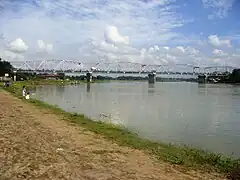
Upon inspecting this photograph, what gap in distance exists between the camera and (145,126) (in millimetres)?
23875

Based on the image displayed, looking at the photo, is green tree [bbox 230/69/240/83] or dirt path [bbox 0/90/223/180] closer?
dirt path [bbox 0/90/223/180]

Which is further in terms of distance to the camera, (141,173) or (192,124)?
(192,124)

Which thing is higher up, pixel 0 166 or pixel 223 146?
pixel 0 166

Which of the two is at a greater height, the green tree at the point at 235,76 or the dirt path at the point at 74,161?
the green tree at the point at 235,76

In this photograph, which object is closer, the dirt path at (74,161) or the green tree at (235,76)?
the dirt path at (74,161)

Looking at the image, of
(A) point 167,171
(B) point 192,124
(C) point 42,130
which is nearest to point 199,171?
(A) point 167,171

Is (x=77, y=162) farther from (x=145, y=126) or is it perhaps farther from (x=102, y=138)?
(x=145, y=126)

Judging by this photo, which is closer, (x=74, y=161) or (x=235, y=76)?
(x=74, y=161)

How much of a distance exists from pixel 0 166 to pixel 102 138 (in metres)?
7.15

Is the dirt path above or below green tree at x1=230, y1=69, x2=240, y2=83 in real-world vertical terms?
below

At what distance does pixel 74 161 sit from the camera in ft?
35.1

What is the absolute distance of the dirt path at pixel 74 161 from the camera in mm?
9234

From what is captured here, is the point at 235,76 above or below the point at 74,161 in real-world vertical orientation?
above

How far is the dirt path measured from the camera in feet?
30.3
